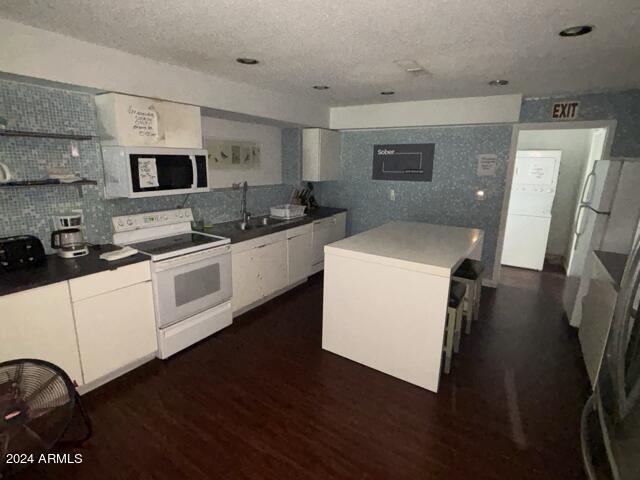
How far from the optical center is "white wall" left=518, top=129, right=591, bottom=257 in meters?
4.98

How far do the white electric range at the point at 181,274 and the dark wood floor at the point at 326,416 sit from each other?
191 millimetres

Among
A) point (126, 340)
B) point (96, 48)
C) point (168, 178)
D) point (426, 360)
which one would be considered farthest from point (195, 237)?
point (426, 360)

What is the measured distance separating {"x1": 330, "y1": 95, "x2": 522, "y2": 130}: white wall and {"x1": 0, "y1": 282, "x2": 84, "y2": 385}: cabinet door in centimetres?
379

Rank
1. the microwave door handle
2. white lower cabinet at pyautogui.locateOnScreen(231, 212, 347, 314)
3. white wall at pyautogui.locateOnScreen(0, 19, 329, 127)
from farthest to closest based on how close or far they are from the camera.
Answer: white lower cabinet at pyautogui.locateOnScreen(231, 212, 347, 314)
the microwave door handle
white wall at pyautogui.locateOnScreen(0, 19, 329, 127)

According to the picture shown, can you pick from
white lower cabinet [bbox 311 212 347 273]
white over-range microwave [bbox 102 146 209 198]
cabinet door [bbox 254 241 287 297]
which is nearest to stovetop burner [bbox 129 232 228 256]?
white over-range microwave [bbox 102 146 209 198]

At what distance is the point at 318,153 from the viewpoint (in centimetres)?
445

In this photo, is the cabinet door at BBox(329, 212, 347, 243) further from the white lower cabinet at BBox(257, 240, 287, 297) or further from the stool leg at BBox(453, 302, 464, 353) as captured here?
the stool leg at BBox(453, 302, 464, 353)

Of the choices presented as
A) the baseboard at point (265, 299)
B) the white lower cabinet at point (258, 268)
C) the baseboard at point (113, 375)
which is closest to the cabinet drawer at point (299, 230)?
the white lower cabinet at point (258, 268)

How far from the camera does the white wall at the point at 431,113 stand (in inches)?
145

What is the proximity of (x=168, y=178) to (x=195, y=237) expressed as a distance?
1.96ft

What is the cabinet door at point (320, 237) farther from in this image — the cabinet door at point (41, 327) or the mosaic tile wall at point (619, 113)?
the mosaic tile wall at point (619, 113)

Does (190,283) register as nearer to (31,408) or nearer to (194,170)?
(194,170)

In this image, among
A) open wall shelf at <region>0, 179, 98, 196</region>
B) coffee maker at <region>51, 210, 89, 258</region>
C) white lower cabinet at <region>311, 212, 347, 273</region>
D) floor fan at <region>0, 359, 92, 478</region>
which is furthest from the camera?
white lower cabinet at <region>311, 212, 347, 273</region>

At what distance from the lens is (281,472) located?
170 centimetres
